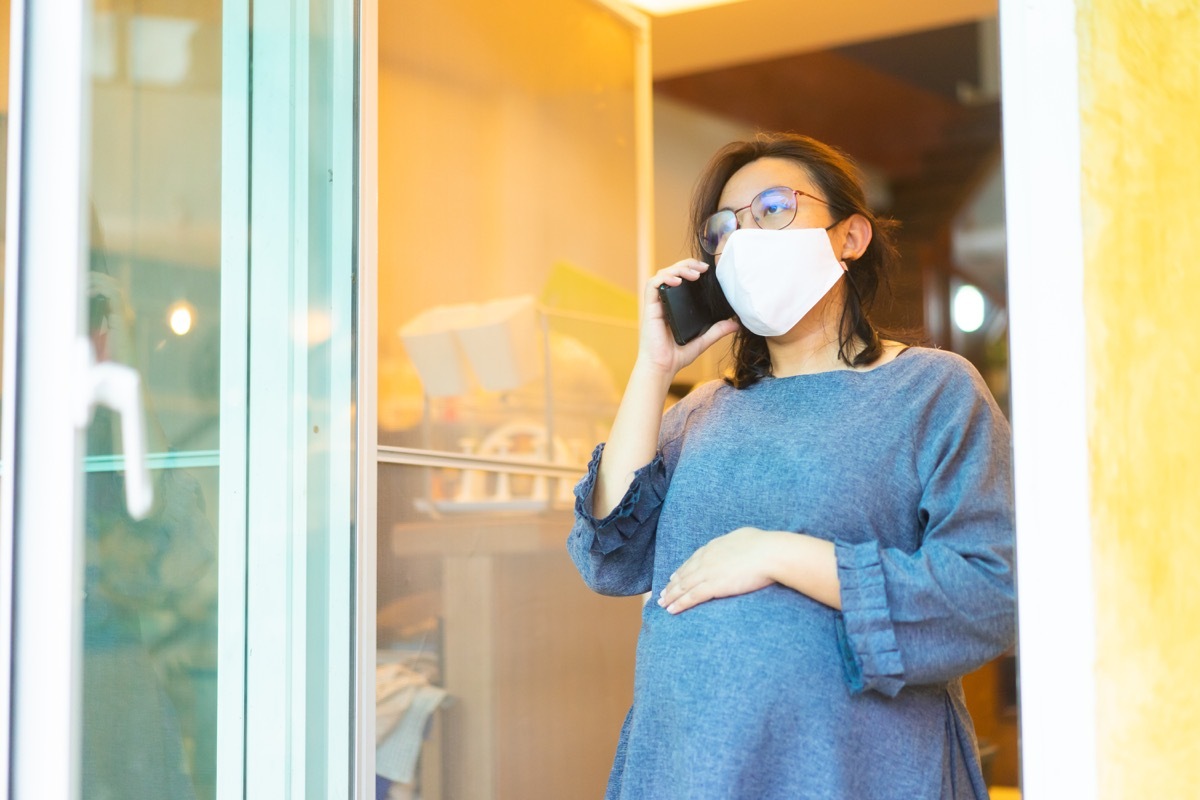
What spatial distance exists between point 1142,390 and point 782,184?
1.84 ft

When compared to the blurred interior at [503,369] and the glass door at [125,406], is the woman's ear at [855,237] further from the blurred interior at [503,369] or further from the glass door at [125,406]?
the glass door at [125,406]

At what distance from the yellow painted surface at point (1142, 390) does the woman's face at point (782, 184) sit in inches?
17.3

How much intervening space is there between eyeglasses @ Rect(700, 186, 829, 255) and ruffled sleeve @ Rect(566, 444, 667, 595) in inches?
12.2

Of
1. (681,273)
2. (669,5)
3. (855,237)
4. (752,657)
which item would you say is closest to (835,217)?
(855,237)

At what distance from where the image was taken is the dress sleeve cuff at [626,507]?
1.51 metres

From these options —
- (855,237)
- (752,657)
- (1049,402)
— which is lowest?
(752,657)

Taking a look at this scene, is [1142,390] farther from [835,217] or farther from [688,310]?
[688,310]

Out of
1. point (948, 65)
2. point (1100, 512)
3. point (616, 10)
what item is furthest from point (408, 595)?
point (948, 65)

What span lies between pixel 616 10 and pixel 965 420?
173 centimetres

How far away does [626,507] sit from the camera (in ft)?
Answer: 4.94

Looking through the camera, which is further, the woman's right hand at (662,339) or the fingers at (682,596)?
the woman's right hand at (662,339)

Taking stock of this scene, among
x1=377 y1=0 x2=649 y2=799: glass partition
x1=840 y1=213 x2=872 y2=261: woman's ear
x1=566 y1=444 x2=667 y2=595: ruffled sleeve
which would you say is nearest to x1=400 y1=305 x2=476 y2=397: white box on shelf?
x1=377 y1=0 x2=649 y2=799: glass partition

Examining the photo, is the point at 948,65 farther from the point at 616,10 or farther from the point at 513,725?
the point at 513,725

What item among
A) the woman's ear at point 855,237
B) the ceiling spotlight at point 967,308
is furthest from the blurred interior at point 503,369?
the ceiling spotlight at point 967,308
